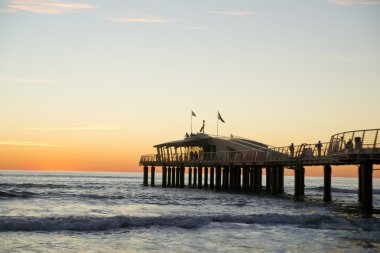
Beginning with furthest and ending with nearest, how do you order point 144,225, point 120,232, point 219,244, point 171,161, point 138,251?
point 171,161 < point 144,225 < point 120,232 < point 219,244 < point 138,251

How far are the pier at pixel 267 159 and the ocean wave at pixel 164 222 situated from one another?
446cm

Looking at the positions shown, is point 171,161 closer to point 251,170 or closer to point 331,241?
point 251,170

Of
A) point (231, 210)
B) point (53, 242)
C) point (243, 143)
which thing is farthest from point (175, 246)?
point (243, 143)

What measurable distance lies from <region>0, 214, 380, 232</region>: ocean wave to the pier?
14.6 feet

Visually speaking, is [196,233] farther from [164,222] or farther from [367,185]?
[367,185]

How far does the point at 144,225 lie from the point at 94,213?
6.57 meters

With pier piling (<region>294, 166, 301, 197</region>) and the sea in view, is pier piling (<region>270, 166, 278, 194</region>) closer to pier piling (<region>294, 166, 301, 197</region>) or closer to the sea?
pier piling (<region>294, 166, 301, 197</region>)

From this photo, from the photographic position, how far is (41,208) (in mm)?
36125

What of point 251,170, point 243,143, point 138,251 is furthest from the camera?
point 243,143

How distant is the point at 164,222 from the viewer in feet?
90.8

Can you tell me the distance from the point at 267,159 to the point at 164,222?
22349 mm

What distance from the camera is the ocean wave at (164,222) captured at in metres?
25.2

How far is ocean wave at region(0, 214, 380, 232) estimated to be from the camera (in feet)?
82.6

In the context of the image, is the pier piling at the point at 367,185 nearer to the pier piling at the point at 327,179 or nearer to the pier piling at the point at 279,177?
the pier piling at the point at 327,179
